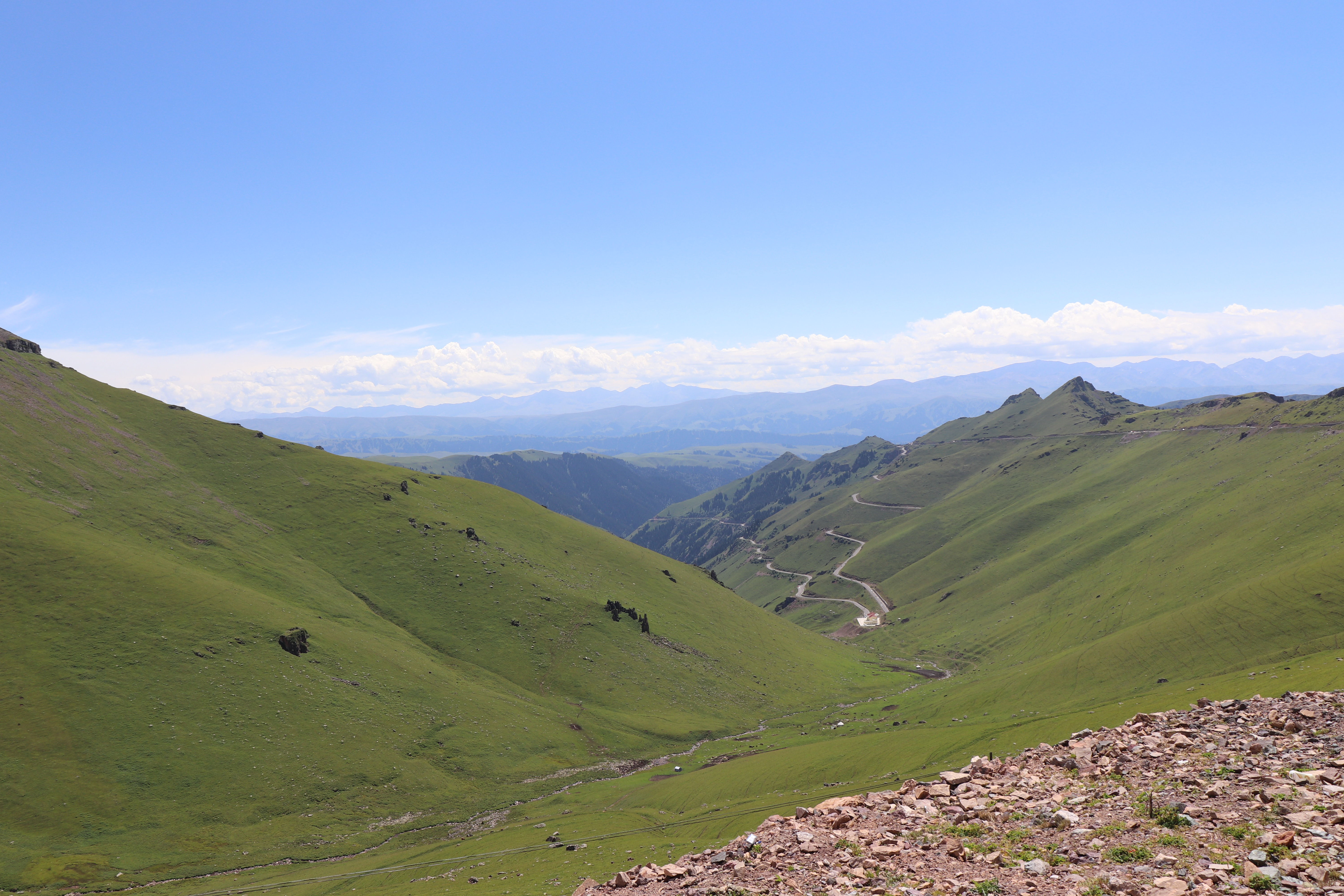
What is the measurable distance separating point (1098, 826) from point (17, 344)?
247m

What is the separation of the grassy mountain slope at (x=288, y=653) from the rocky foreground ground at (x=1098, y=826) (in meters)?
74.3

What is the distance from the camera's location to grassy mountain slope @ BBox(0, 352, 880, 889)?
71750 millimetres

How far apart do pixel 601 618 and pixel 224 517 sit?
81858mm

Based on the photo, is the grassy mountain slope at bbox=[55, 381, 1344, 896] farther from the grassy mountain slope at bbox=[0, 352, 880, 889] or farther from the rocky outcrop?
the rocky outcrop

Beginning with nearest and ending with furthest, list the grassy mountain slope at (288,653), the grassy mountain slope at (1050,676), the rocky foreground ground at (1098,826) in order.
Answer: the rocky foreground ground at (1098,826) < the grassy mountain slope at (1050,676) < the grassy mountain slope at (288,653)

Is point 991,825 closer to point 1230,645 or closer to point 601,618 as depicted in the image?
point 1230,645

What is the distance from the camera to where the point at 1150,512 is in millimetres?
179625

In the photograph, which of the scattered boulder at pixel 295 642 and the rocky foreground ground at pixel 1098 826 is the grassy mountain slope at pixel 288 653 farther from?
the rocky foreground ground at pixel 1098 826

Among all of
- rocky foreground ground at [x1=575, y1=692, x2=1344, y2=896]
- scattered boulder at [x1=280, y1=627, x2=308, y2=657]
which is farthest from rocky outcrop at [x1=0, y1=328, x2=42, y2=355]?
rocky foreground ground at [x1=575, y1=692, x2=1344, y2=896]

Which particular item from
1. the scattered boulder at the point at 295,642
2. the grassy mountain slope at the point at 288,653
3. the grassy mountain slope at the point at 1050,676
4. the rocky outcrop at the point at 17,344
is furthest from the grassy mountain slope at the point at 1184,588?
the rocky outcrop at the point at 17,344

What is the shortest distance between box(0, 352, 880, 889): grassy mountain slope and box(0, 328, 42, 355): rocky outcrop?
1202 centimetres

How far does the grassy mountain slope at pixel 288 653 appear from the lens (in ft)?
235

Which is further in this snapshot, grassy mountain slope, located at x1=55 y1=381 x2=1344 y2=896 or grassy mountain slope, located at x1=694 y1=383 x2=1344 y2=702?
grassy mountain slope, located at x1=694 y1=383 x2=1344 y2=702

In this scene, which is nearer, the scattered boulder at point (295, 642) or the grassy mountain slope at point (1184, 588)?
the grassy mountain slope at point (1184, 588)
